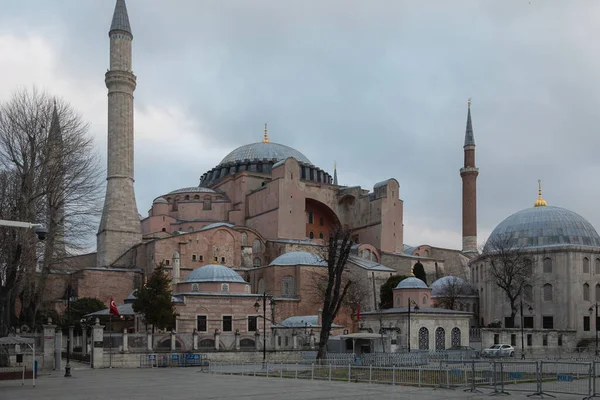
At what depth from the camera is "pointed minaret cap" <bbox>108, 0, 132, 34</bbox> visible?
46894 millimetres

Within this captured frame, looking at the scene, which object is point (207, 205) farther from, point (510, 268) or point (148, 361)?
point (148, 361)

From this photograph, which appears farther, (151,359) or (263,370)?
(151,359)

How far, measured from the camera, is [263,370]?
73.4 feet

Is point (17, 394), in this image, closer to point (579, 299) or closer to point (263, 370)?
point (263, 370)

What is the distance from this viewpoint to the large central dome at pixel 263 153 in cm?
5972

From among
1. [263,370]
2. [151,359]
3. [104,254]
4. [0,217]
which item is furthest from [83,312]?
[263,370]

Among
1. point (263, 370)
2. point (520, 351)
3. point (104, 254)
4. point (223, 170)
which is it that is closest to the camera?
point (263, 370)

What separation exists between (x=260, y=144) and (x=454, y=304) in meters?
23.6

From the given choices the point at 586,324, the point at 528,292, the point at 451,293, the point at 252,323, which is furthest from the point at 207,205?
the point at 586,324

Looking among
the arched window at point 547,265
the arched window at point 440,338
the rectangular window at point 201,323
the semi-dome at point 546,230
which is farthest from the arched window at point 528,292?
the rectangular window at point 201,323

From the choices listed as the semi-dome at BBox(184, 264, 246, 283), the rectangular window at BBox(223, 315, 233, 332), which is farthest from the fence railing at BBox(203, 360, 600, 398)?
the semi-dome at BBox(184, 264, 246, 283)

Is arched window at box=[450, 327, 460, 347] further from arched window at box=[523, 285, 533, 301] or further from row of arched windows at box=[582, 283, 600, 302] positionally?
row of arched windows at box=[582, 283, 600, 302]

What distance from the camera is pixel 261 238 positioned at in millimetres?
49469

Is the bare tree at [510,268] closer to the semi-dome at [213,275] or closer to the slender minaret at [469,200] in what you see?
the slender minaret at [469,200]
